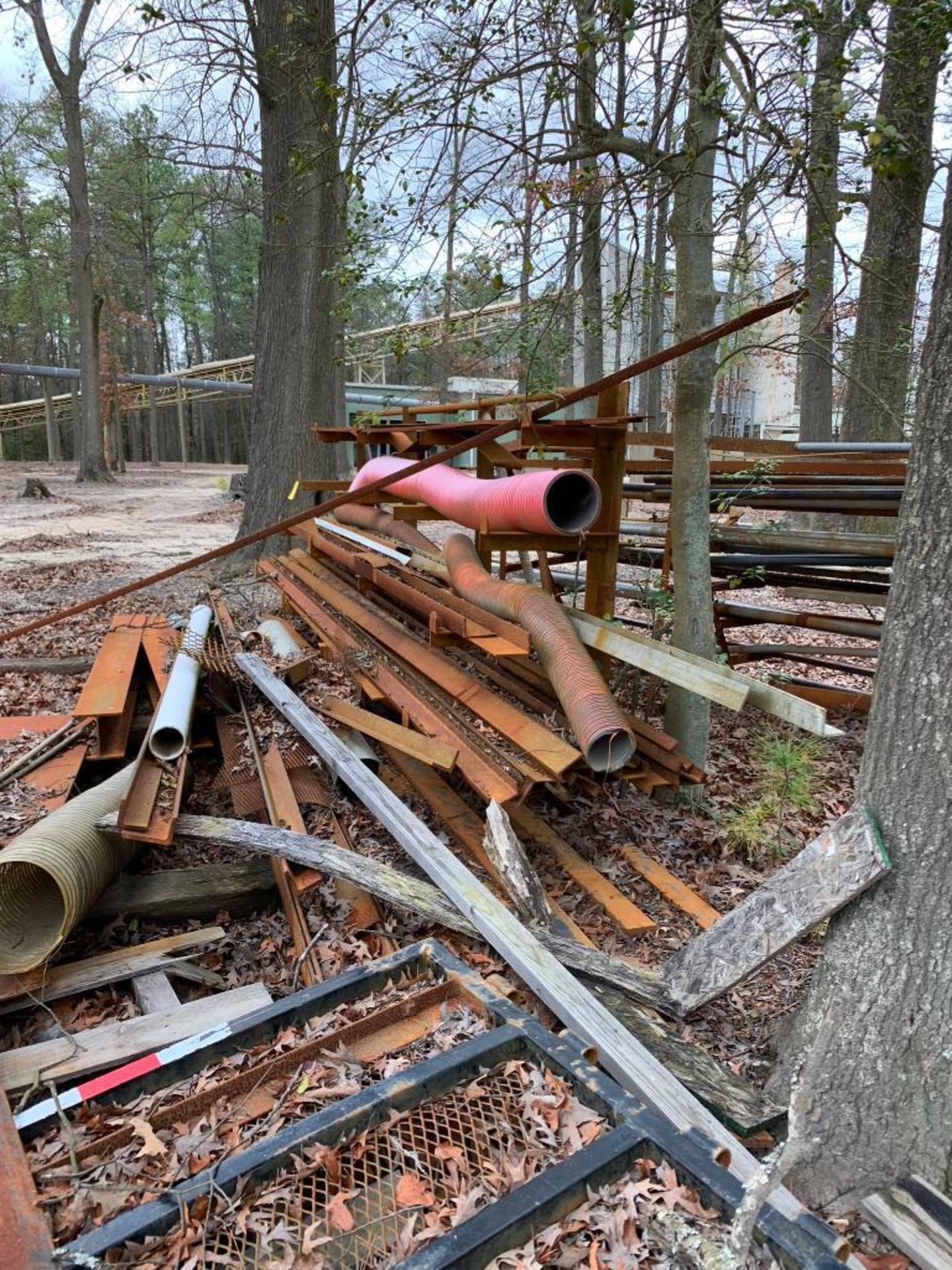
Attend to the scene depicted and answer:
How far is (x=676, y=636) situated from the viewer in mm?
4895

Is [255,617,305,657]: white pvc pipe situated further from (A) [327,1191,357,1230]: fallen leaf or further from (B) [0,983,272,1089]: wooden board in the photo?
(A) [327,1191,357,1230]: fallen leaf

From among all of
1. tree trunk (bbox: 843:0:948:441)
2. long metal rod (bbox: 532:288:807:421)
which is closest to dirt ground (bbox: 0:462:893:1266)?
long metal rod (bbox: 532:288:807:421)

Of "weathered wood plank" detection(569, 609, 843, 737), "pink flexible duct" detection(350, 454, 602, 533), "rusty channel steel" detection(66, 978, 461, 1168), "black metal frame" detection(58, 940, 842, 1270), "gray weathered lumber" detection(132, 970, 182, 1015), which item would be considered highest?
"pink flexible duct" detection(350, 454, 602, 533)

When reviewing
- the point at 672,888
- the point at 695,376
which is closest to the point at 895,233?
the point at 695,376

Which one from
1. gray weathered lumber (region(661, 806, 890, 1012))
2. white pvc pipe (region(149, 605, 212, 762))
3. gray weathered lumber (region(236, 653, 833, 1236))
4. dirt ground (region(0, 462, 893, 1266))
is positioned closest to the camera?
gray weathered lumber (region(236, 653, 833, 1236))

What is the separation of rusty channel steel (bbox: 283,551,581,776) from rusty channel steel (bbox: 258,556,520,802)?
123 mm

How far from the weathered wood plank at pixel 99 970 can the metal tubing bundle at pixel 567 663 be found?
1870 millimetres

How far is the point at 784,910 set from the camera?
8.55 feet

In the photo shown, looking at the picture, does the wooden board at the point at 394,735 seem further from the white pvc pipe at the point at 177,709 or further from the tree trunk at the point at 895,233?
the tree trunk at the point at 895,233

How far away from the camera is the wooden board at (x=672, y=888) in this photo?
3.66 meters

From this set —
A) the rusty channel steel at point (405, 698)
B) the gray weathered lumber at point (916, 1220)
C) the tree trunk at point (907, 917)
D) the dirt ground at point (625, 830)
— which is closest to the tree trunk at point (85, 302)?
the dirt ground at point (625, 830)

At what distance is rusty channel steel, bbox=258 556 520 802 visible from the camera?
3.70 metres

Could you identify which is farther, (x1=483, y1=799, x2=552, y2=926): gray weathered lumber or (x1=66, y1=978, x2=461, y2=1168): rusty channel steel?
(x1=483, y1=799, x2=552, y2=926): gray weathered lumber

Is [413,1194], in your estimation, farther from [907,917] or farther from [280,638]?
[280,638]
